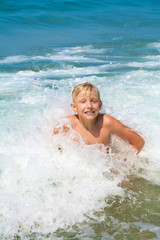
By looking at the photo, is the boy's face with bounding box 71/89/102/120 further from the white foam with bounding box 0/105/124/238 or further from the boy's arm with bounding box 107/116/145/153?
the white foam with bounding box 0/105/124/238

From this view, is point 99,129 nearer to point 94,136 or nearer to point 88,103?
point 94,136

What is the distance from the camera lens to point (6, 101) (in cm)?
605

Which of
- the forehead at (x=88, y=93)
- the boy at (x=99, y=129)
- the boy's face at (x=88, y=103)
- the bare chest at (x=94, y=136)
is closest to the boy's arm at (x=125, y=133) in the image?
the boy at (x=99, y=129)

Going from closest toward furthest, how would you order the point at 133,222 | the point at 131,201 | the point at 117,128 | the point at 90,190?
1. the point at 133,222
2. the point at 131,201
3. the point at 90,190
4. the point at 117,128

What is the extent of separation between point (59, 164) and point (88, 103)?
89 centimetres

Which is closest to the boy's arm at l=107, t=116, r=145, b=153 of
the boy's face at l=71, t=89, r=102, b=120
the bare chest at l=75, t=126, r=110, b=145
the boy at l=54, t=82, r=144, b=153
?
the boy at l=54, t=82, r=144, b=153

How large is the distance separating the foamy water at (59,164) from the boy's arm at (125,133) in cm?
9

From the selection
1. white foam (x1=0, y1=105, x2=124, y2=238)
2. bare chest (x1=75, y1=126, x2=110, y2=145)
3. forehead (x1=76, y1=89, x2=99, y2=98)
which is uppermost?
forehead (x1=76, y1=89, x2=99, y2=98)

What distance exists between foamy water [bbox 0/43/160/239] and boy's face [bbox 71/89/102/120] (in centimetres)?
38

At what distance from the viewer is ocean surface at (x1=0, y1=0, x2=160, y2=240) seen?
2758mm

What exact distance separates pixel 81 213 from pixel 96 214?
0.15 meters

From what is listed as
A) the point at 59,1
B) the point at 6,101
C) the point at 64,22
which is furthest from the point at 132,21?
the point at 6,101

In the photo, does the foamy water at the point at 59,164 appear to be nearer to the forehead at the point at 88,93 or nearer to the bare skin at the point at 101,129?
the bare skin at the point at 101,129

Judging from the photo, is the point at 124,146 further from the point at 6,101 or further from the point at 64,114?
the point at 6,101
